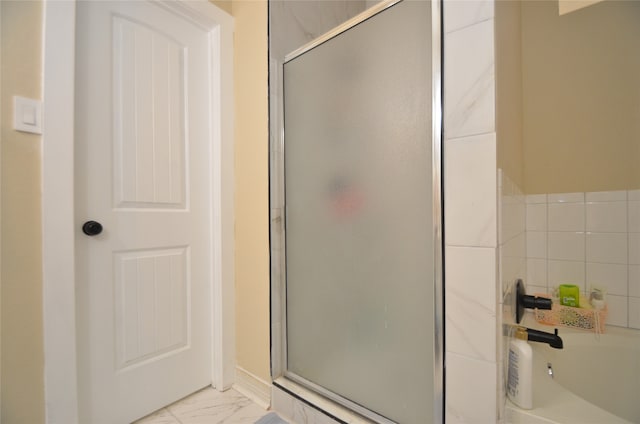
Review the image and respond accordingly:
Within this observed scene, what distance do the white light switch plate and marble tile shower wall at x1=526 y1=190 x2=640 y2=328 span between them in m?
2.17

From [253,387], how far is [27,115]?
1347mm

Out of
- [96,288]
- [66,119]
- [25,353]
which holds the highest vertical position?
[66,119]

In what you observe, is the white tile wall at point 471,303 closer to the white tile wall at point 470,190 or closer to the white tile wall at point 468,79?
the white tile wall at point 470,190

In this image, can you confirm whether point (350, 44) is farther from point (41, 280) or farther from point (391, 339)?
point (41, 280)

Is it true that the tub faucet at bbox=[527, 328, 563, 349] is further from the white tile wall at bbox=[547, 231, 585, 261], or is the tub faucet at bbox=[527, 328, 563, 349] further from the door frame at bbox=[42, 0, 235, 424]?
the door frame at bbox=[42, 0, 235, 424]

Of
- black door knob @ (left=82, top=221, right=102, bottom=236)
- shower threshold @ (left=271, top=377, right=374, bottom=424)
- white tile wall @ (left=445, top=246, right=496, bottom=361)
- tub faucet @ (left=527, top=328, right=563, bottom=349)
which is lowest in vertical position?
shower threshold @ (left=271, top=377, right=374, bottom=424)

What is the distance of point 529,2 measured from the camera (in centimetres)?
145

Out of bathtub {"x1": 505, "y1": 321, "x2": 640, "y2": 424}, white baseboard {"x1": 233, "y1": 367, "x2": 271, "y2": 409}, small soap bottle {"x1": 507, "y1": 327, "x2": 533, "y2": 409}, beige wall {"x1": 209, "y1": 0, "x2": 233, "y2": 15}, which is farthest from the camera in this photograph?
beige wall {"x1": 209, "y1": 0, "x2": 233, "y2": 15}

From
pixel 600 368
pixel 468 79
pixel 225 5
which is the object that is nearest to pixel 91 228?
pixel 225 5

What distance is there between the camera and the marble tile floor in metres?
1.07

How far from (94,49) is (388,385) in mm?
1610

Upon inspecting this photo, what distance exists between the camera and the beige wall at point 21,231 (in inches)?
30.7

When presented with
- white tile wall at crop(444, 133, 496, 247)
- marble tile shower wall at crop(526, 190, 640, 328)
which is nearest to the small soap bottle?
white tile wall at crop(444, 133, 496, 247)

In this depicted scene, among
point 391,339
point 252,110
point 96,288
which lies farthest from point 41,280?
point 391,339
